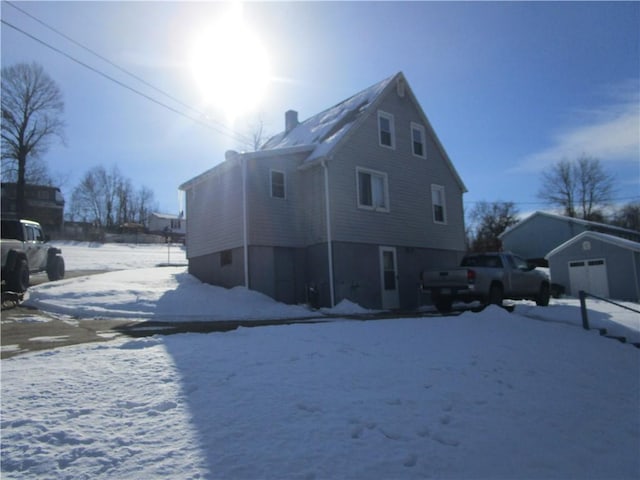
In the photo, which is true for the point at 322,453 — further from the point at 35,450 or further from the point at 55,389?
the point at 55,389

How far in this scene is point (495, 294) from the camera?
12.6 metres

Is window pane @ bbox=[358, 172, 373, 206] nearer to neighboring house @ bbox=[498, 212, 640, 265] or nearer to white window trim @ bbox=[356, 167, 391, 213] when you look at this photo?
white window trim @ bbox=[356, 167, 391, 213]

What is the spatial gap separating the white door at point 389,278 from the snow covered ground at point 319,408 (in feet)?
26.3

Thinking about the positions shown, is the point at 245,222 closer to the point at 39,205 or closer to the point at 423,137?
the point at 423,137

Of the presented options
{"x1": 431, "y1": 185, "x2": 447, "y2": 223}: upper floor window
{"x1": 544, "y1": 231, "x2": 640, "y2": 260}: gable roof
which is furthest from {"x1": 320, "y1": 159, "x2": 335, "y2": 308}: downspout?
{"x1": 544, "y1": 231, "x2": 640, "y2": 260}: gable roof

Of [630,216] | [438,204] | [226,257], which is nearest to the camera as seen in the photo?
[226,257]

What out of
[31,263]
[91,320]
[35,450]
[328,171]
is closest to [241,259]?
[328,171]

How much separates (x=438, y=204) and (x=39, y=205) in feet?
149

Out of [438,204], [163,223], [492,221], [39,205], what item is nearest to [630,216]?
[492,221]

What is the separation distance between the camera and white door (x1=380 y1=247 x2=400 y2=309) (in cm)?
1600

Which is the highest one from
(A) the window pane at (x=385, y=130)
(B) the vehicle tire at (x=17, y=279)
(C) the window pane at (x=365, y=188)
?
(A) the window pane at (x=385, y=130)

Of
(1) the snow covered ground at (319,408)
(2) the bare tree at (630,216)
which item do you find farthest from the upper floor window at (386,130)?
(2) the bare tree at (630,216)

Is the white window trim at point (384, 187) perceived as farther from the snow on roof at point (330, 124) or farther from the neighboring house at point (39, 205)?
the neighboring house at point (39, 205)

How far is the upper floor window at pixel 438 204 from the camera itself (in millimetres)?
19250
